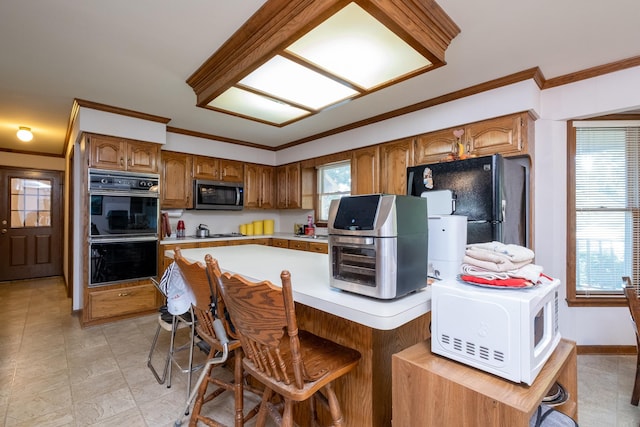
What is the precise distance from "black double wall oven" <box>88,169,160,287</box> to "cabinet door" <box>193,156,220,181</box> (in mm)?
771

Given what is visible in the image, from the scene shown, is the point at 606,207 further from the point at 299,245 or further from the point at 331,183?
the point at 299,245

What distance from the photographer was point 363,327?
1303mm

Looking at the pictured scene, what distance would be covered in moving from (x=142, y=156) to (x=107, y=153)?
357 mm

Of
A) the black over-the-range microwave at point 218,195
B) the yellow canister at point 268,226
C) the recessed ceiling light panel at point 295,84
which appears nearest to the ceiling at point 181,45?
the recessed ceiling light panel at point 295,84

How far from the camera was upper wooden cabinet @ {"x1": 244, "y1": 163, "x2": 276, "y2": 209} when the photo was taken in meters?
5.08

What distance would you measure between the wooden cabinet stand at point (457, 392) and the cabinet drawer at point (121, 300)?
139 inches

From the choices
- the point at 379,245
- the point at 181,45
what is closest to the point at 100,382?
the point at 379,245

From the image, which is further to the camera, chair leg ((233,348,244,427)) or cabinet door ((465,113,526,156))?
cabinet door ((465,113,526,156))

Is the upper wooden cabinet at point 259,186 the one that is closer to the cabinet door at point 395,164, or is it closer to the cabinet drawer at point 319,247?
the cabinet drawer at point 319,247

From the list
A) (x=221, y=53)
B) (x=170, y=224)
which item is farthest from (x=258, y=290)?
(x=170, y=224)

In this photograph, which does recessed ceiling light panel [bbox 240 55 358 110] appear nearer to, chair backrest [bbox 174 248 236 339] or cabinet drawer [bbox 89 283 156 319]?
chair backrest [bbox 174 248 236 339]

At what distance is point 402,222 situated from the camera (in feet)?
3.62

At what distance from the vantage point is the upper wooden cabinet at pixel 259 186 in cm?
508

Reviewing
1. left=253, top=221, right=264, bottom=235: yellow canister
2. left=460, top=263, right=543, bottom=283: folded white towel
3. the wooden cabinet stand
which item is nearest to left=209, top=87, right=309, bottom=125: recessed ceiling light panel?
left=460, top=263, right=543, bottom=283: folded white towel
